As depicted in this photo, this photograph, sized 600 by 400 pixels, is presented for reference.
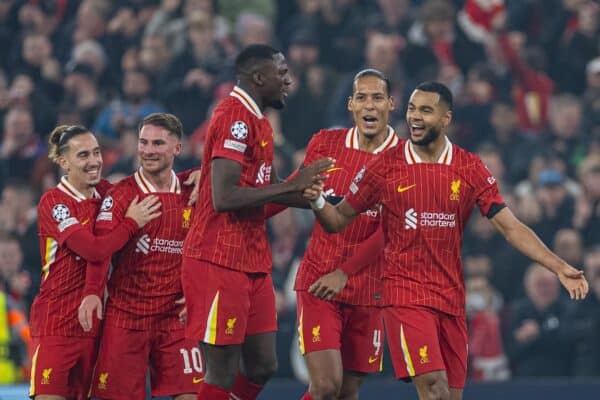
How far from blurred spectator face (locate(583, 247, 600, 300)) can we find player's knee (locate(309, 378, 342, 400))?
13.3 ft

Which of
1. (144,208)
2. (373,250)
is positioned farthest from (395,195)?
(144,208)

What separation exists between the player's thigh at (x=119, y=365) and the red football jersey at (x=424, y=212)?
154 centimetres

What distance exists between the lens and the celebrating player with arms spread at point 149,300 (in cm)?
898

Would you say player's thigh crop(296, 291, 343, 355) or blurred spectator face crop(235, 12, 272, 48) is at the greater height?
blurred spectator face crop(235, 12, 272, 48)

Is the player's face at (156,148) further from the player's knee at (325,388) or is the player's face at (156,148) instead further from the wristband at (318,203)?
the player's knee at (325,388)

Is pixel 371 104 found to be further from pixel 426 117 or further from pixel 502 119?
pixel 502 119

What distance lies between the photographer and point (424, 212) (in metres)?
8.78

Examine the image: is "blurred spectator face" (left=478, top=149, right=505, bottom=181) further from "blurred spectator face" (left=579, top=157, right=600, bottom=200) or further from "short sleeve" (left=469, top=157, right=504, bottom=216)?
"short sleeve" (left=469, top=157, right=504, bottom=216)

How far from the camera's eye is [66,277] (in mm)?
9039

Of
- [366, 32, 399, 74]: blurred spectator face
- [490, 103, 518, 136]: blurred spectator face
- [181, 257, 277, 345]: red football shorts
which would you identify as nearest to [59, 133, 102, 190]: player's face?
[181, 257, 277, 345]: red football shorts

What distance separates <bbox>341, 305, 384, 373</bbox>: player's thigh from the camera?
9.34 meters

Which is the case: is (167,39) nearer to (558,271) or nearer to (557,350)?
(557,350)

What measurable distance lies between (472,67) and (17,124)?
4.56 meters

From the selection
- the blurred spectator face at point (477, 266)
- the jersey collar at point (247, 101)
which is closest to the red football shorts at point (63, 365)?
the jersey collar at point (247, 101)
